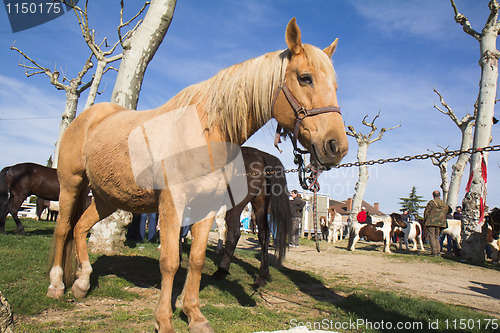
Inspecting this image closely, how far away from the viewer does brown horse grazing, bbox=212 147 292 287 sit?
5.21 metres

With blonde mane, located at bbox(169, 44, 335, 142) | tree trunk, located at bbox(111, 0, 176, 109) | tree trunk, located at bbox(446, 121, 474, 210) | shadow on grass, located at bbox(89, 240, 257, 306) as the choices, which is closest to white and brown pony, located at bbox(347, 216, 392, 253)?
tree trunk, located at bbox(446, 121, 474, 210)

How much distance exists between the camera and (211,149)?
2473mm

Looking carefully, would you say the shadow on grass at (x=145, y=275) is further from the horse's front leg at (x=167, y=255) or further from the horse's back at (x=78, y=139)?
the horse's back at (x=78, y=139)

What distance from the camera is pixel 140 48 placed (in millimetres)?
5570

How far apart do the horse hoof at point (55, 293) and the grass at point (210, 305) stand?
0.24 ft

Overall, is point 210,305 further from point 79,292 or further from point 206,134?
point 206,134

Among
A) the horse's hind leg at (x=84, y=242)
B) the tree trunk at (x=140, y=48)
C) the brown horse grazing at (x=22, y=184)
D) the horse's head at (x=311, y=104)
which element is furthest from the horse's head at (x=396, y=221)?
the brown horse grazing at (x=22, y=184)

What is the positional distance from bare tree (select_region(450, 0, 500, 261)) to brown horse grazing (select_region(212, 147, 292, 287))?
694 centimetres

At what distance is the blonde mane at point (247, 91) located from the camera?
93.3 inches

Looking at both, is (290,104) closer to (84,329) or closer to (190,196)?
(190,196)

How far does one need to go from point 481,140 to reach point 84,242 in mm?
10951

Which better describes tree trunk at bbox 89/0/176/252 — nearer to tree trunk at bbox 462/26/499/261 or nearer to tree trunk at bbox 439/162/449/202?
tree trunk at bbox 462/26/499/261

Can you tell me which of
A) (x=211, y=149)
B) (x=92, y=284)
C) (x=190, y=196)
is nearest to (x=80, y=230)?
(x=92, y=284)

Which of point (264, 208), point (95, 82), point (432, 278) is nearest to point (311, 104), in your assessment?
point (264, 208)
